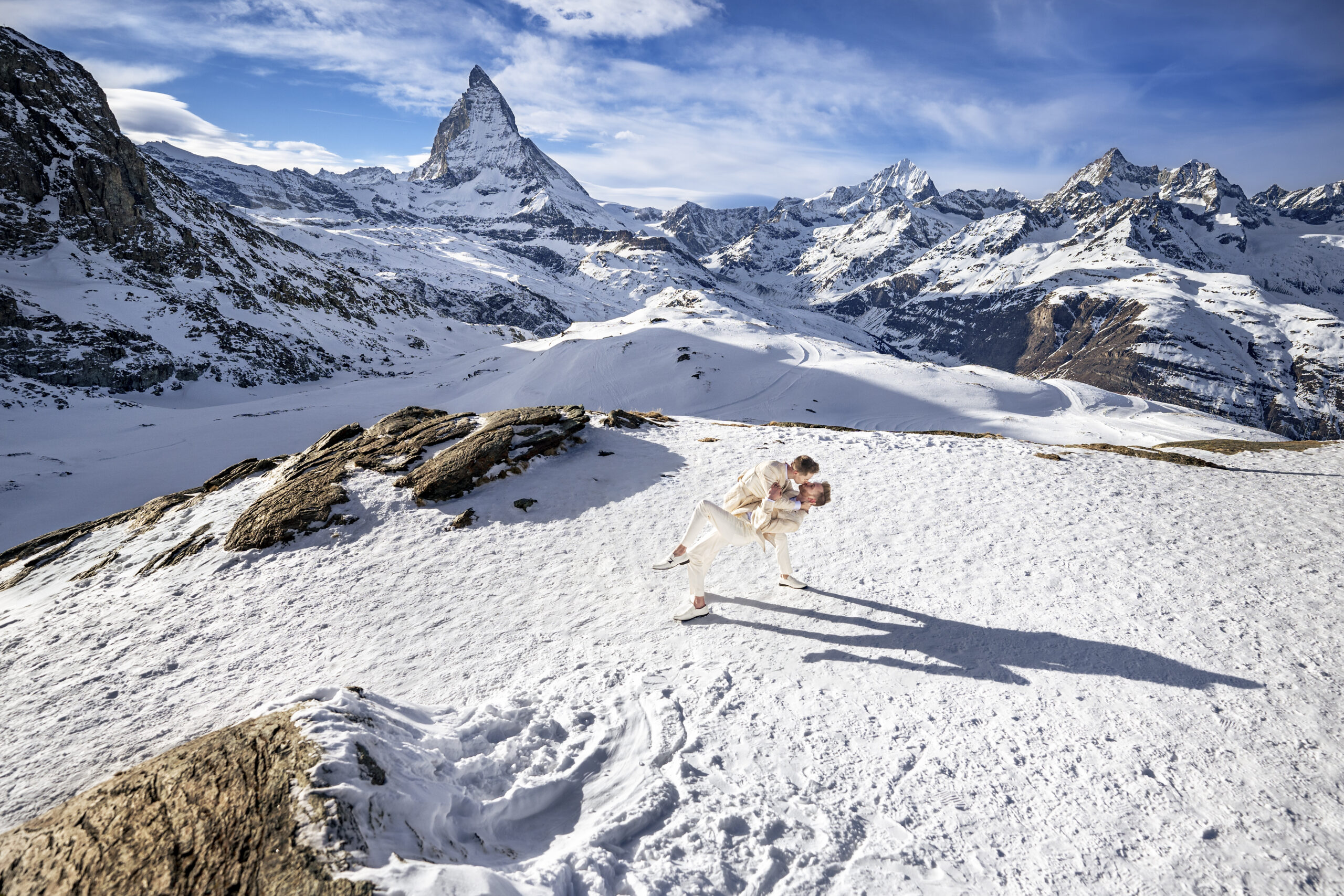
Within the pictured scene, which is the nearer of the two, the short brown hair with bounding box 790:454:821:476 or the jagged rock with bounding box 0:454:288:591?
the short brown hair with bounding box 790:454:821:476

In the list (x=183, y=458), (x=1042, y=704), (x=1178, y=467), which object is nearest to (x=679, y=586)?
(x=1042, y=704)

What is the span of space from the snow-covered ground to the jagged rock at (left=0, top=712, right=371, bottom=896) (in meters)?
22.0

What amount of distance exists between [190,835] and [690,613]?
5295mm

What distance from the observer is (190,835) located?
3.46 metres

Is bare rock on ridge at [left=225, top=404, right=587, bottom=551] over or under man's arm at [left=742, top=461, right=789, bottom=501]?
under

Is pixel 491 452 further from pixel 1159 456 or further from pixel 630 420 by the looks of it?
pixel 1159 456

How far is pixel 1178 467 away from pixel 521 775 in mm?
15615

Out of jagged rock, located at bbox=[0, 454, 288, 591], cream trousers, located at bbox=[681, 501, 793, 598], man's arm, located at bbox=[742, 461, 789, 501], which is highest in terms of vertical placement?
man's arm, located at bbox=[742, 461, 789, 501]

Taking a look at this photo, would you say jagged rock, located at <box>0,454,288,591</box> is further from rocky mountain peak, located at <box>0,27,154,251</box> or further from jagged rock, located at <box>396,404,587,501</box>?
rocky mountain peak, located at <box>0,27,154,251</box>

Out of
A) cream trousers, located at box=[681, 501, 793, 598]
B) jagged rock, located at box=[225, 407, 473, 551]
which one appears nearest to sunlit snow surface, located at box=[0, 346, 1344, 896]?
jagged rock, located at box=[225, 407, 473, 551]

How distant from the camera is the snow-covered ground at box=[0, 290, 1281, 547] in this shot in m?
22.3

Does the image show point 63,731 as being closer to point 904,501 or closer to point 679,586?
point 679,586

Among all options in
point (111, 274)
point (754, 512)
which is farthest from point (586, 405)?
point (111, 274)

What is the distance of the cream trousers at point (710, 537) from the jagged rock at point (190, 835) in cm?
466
